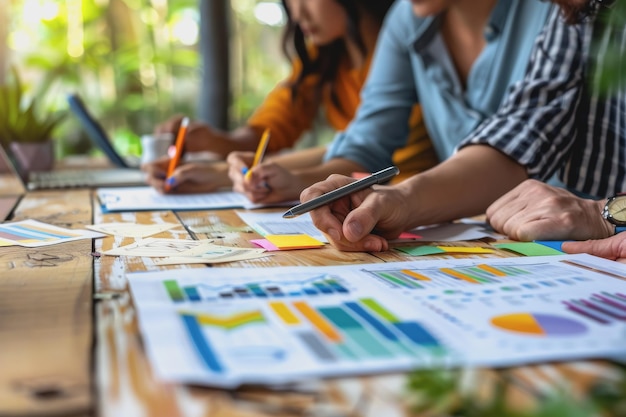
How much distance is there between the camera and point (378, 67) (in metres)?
1.66

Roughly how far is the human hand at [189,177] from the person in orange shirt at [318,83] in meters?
0.45

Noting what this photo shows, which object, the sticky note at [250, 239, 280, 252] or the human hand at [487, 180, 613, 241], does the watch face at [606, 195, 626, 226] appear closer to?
the human hand at [487, 180, 613, 241]

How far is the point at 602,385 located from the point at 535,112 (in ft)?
2.70

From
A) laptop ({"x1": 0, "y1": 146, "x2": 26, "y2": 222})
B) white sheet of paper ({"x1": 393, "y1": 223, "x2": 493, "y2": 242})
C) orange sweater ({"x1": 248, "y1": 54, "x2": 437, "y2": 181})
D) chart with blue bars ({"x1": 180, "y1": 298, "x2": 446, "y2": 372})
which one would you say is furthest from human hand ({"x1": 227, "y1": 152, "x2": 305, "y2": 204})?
orange sweater ({"x1": 248, "y1": 54, "x2": 437, "y2": 181})

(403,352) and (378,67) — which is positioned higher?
(378,67)

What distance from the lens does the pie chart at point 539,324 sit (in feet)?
1.65

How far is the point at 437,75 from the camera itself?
153cm

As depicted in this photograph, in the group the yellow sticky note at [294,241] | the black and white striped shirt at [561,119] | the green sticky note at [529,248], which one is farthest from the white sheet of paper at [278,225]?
the black and white striped shirt at [561,119]

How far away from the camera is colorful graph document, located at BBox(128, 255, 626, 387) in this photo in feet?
1.44

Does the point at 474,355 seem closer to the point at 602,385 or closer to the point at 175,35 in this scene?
the point at 602,385

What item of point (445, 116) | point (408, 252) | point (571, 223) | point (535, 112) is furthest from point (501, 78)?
point (408, 252)

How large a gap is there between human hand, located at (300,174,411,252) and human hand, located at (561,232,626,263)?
210mm

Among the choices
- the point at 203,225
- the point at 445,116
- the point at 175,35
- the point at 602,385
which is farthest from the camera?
the point at 175,35

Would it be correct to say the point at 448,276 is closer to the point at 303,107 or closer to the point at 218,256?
the point at 218,256
